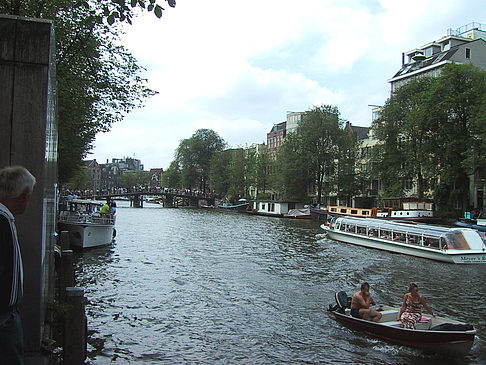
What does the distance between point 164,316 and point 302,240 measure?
24.7 meters

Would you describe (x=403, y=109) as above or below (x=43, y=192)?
above

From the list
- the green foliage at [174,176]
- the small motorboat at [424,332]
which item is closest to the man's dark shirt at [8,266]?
the small motorboat at [424,332]

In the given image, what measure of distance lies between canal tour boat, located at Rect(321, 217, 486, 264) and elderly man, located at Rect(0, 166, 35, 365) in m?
26.2

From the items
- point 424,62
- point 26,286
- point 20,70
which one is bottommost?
point 26,286

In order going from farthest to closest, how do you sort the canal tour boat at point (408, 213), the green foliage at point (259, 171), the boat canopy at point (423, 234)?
the green foliage at point (259, 171), the canal tour boat at point (408, 213), the boat canopy at point (423, 234)

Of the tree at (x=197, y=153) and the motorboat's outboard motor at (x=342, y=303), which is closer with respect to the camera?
the motorboat's outboard motor at (x=342, y=303)

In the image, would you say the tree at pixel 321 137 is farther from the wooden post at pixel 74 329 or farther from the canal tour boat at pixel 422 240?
the wooden post at pixel 74 329

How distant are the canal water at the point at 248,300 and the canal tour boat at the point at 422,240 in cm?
69

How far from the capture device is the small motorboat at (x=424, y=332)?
1043 cm

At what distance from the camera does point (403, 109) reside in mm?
58406

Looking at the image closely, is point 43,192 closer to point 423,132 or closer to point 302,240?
point 302,240

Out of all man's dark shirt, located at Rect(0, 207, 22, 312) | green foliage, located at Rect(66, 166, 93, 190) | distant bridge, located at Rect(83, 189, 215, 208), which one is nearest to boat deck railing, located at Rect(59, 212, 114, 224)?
green foliage, located at Rect(66, 166, 93, 190)

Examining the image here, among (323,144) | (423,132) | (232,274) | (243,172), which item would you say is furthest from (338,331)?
(243,172)

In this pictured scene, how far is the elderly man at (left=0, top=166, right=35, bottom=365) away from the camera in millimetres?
3459
